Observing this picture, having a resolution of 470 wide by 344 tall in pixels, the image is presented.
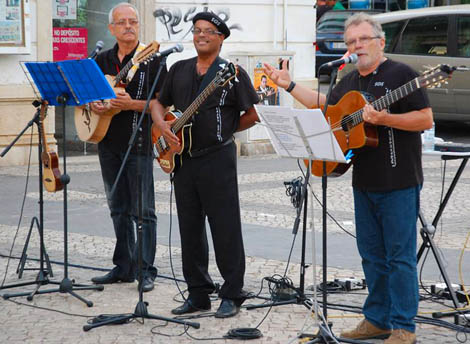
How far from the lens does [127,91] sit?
23.5 feet

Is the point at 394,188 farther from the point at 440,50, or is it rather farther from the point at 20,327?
the point at 440,50

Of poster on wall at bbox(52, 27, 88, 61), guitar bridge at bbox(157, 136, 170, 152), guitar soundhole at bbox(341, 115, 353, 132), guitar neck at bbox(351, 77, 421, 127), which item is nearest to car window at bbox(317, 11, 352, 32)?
poster on wall at bbox(52, 27, 88, 61)

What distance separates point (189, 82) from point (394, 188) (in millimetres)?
1659

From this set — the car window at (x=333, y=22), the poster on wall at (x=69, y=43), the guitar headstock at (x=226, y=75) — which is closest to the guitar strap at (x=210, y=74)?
the guitar headstock at (x=226, y=75)

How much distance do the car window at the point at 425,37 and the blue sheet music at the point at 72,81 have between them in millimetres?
10552

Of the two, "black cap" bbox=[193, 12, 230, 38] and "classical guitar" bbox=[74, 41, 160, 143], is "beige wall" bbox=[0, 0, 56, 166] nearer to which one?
"classical guitar" bbox=[74, 41, 160, 143]

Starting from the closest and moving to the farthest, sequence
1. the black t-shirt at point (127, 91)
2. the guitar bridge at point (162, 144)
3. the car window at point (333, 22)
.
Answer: the guitar bridge at point (162, 144)
the black t-shirt at point (127, 91)
the car window at point (333, 22)

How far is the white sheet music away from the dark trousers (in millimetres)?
931

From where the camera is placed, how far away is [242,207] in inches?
412

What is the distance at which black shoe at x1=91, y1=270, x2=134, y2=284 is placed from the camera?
24.0ft

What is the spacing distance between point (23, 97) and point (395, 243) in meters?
8.44

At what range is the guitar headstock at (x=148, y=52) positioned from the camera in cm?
661

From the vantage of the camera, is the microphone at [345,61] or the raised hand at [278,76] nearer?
the microphone at [345,61]

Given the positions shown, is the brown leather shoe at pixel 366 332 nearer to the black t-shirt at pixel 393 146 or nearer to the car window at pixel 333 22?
the black t-shirt at pixel 393 146
